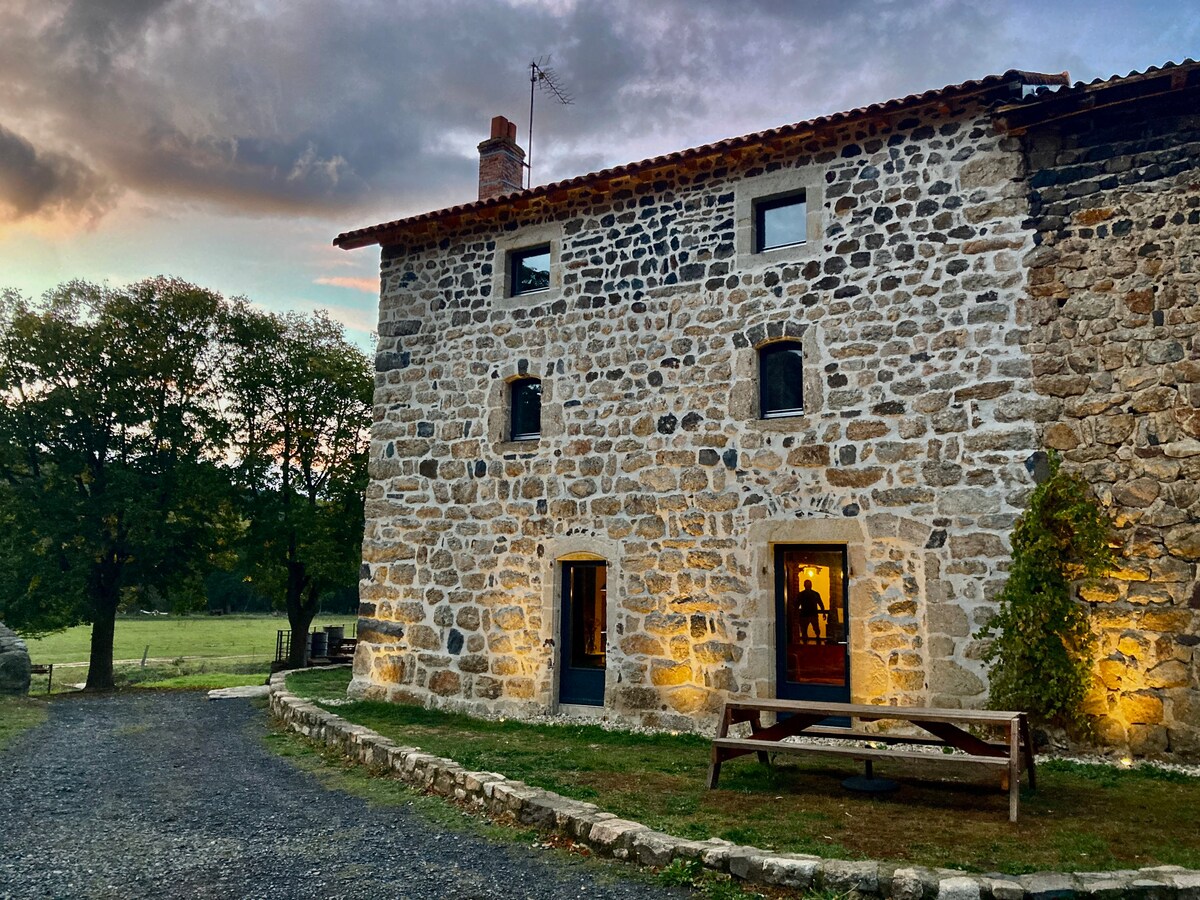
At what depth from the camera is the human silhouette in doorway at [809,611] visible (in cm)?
A: 870

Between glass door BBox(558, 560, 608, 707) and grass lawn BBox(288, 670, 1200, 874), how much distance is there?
1293 mm

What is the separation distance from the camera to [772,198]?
9.41m

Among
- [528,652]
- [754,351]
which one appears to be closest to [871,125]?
[754,351]

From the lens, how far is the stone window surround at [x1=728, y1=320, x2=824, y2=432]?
8773 millimetres

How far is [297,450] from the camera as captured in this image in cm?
2098

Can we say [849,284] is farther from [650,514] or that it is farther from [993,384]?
[650,514]

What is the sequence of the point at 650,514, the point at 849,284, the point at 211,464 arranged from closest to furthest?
the point at 849,284 → the point at 650,514 → the point at 211,464

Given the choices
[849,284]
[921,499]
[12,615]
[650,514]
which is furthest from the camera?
[12,615]

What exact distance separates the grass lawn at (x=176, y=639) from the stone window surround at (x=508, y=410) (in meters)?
19.0

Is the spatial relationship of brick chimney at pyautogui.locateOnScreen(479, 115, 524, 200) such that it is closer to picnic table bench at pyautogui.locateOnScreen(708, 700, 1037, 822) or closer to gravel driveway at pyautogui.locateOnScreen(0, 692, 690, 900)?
gravel driveway at pyautogui.locateOnScreen(0, 692, 690, 900)

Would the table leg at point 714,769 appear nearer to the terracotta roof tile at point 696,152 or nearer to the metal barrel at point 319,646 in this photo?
the terracotta roof tile at point 696,152

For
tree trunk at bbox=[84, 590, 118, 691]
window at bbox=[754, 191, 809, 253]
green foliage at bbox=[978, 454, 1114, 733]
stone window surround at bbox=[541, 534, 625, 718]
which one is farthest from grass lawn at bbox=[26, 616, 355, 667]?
green foliage at bbox=[978, 454, 1114, 733]

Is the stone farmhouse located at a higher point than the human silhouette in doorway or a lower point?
higher

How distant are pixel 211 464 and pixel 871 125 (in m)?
15.3
